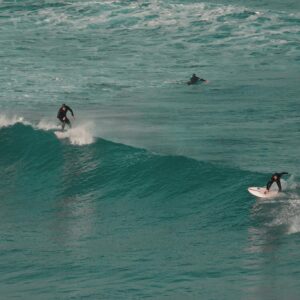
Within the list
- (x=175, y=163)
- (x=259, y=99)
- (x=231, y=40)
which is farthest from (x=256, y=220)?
(x=231, y=40)

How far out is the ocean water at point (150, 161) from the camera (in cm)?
3127

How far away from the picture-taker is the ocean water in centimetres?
3127

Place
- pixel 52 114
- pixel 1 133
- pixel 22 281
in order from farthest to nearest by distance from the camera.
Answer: pixel 52 114 → pixel 1 133 → pixel 22 281

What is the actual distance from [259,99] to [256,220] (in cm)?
2061

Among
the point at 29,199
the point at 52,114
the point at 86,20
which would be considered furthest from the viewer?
the point at 86,20

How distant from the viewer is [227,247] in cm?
3309

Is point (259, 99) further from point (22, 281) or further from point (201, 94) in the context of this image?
point (22, 281)

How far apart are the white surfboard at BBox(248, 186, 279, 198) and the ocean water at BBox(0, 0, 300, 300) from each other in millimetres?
246

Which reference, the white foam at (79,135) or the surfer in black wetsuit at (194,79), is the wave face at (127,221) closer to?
the white foam at (79,135)

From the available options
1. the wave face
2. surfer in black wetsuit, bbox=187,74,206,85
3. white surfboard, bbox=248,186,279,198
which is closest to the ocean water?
the wave face

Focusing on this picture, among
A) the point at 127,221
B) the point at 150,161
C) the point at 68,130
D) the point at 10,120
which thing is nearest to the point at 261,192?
the point at 127,221

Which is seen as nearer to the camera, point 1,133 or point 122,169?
point 122,169

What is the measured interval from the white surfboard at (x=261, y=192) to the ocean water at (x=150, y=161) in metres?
0.25

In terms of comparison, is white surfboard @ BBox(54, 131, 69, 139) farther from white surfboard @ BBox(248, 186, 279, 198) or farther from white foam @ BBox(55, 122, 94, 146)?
white surfboard @ BBox(248, 186, 279, 198)
